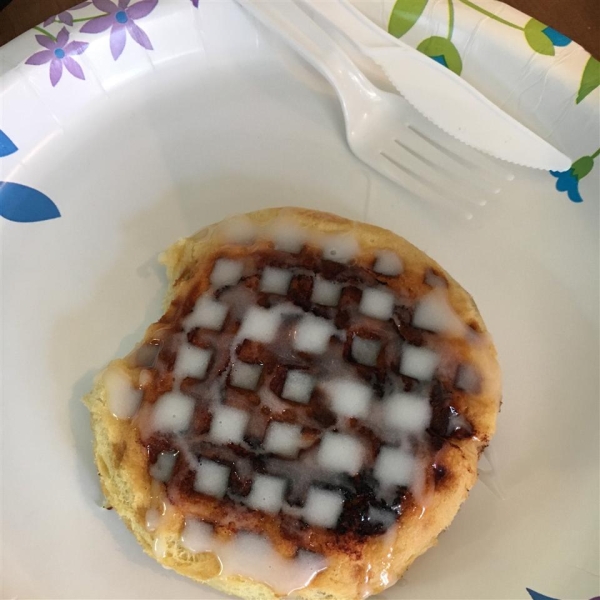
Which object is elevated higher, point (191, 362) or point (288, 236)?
point (288, 236)

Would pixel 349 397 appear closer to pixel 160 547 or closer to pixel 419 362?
pixel 419 362

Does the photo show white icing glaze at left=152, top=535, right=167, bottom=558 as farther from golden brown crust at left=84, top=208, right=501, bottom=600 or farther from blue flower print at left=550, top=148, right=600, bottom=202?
blue flower print at left=550, top=148, right=600, bottom=202

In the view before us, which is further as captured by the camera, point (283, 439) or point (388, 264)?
point (388, 264)

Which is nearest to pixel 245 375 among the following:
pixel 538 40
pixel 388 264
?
pixel 388 264

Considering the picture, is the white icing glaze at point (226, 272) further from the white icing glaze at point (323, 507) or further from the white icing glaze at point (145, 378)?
the white icing glaze at point (323, 507)

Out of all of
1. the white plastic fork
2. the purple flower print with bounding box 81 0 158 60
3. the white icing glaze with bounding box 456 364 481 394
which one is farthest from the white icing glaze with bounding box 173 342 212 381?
the purple flower print with bounding box 81 0 158 60

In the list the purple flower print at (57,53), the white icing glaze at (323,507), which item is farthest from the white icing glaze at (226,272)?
the purple flower print at (57,53)
